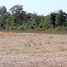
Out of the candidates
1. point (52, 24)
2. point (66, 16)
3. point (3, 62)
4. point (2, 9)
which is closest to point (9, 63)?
point (3, 62)

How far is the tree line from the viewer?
37.9m

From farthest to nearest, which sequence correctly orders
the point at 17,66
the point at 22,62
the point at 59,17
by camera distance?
the point at 59,17
the point at 22,62
the point at 17,66

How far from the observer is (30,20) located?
46719 millimetres

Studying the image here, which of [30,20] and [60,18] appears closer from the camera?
[60,18]

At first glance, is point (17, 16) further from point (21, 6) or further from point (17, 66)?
point (17, 66)

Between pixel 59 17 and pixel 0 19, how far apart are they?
68.0 feet

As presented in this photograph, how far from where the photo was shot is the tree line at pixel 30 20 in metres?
37.9

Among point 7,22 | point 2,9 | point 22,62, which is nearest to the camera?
point 22,62

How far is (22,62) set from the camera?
646 cm

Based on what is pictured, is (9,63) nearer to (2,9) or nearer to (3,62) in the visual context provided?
(3,62)

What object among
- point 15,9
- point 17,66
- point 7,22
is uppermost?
point 15,9

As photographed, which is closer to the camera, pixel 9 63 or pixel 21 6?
Result: pixel 9 63

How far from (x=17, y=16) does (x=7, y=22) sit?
3.65 metres

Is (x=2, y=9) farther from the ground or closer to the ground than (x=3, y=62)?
farther from the ground
